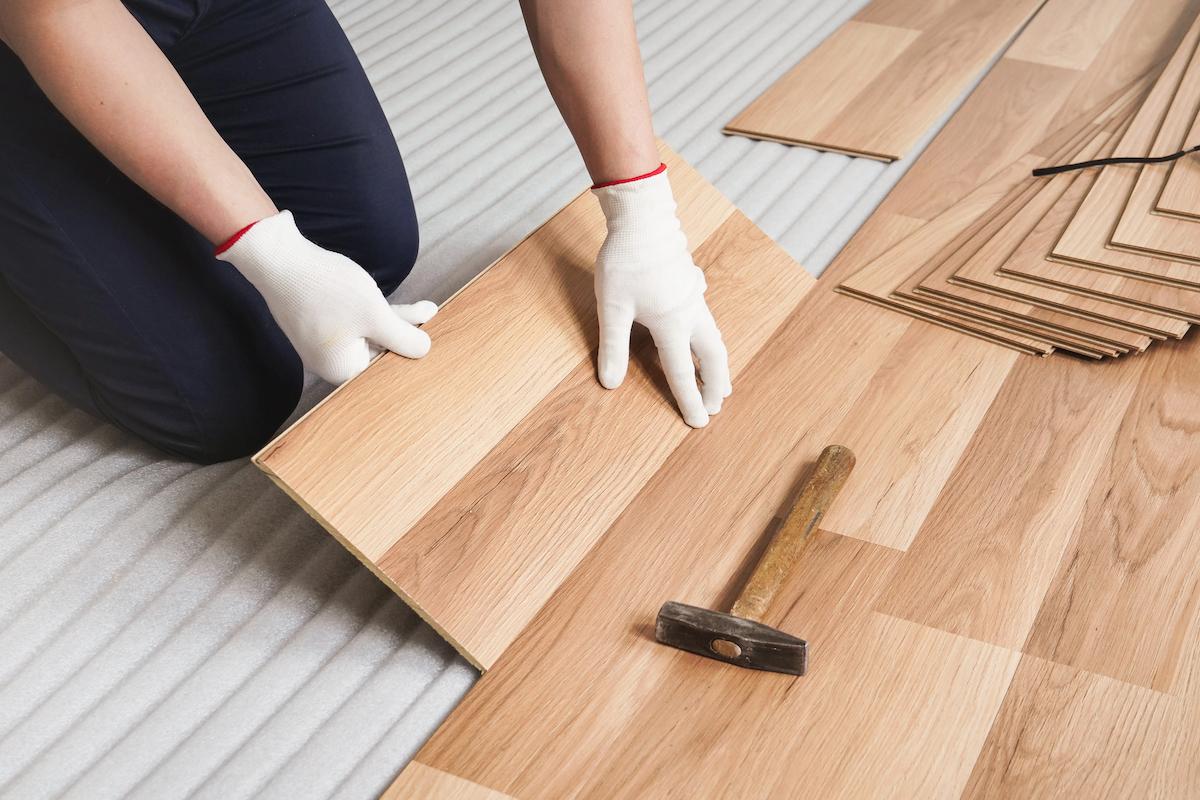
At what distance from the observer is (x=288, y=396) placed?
1658 mm

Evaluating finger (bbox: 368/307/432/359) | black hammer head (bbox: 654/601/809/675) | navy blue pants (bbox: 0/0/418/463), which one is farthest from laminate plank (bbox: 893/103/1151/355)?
navy blue pants (bbox: 0/0/418/463)

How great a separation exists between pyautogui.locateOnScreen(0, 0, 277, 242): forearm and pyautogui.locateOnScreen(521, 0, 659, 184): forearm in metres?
0.47

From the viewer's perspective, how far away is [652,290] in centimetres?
135

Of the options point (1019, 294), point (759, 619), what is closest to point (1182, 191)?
point (1019, 294)

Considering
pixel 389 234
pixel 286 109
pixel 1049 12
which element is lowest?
pixel 1049 12

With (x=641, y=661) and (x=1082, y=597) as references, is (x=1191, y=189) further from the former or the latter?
(x=641, y=661)

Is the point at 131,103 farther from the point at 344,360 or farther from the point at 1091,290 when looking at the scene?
the point at 1091,290

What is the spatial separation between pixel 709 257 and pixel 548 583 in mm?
712

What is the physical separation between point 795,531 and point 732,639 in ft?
0.66

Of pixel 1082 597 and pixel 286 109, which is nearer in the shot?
pixel 1082 597

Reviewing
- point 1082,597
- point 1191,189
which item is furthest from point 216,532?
point 1191,189

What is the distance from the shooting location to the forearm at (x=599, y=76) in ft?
4.22

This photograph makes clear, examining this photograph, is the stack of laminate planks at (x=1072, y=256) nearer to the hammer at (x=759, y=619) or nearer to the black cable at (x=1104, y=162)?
the black cable at (x=1104, y=162)

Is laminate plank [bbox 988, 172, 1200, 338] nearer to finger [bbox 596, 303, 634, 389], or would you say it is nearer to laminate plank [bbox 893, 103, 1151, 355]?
laminate plank [bbox 893, 103, 1151, 355]
